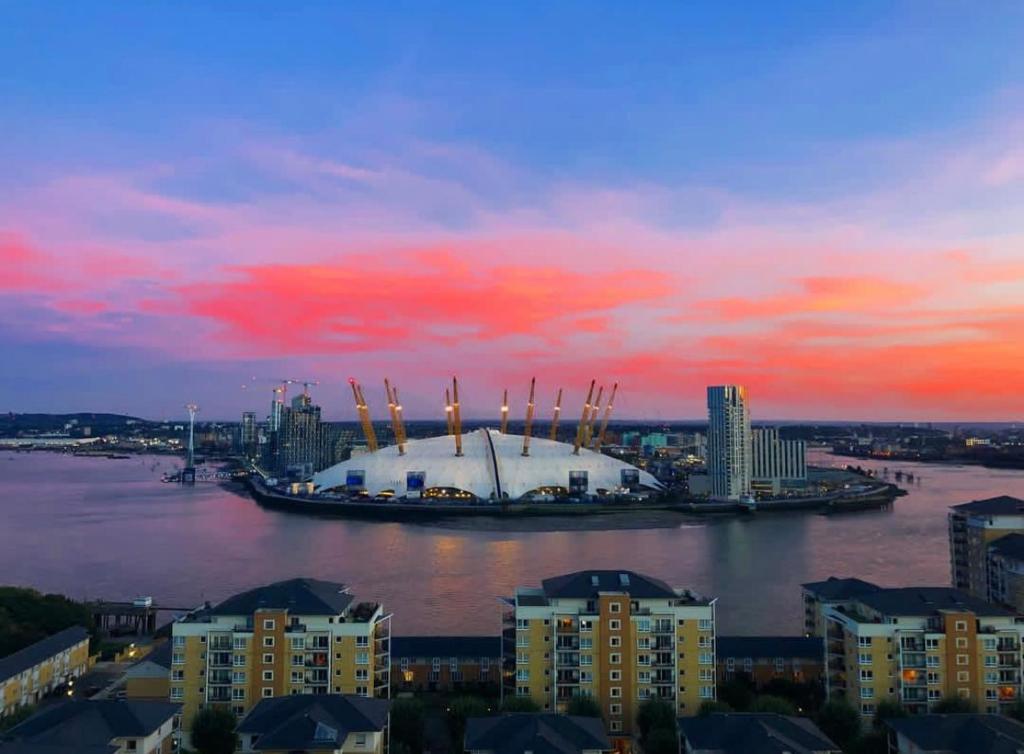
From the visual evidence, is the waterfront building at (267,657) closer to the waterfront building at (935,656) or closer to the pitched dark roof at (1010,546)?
the waterfront building at (935,656)

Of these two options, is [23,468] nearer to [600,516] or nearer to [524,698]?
[600,516]

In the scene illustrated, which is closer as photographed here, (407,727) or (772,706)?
(407,727)

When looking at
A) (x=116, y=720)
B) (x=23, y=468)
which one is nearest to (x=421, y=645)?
(x=116, y=720)

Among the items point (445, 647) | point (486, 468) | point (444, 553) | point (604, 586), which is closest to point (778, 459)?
point (486, 468)

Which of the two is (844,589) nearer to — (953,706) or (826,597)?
(826,597)

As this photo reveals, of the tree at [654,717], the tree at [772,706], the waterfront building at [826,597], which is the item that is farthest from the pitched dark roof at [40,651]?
the waterfront building at [826,597]

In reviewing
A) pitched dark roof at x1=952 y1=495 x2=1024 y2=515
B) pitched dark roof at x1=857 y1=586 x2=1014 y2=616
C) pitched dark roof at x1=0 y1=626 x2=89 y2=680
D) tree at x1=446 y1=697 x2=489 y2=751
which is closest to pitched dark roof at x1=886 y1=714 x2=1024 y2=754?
pitched dark roof at x1=857 y1=586 x2=1014 y2=616
